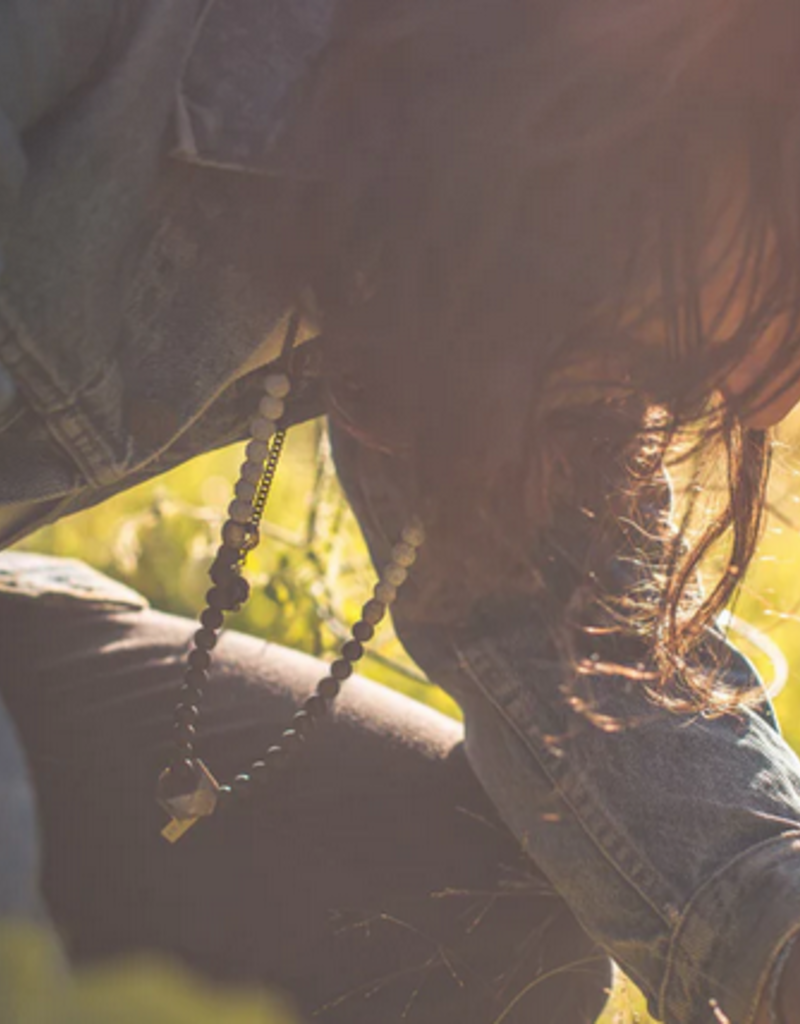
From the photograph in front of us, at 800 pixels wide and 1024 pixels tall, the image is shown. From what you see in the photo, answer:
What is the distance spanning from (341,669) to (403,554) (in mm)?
137

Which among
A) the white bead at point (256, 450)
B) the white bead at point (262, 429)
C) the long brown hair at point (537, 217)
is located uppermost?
the long brown hair at point (537, 217)

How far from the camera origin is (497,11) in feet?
3.36

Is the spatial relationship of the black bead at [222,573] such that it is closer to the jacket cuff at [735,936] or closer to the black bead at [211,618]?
the black bead at [211,618]

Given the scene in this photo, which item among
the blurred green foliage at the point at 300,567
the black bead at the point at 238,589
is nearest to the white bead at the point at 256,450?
the black bead at the point at 238,589

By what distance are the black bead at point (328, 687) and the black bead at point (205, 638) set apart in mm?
140

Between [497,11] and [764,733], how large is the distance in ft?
2.37

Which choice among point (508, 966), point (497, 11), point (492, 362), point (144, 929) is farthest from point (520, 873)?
point (497, 11)

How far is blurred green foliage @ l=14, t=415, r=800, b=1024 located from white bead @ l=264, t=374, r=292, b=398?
628mm

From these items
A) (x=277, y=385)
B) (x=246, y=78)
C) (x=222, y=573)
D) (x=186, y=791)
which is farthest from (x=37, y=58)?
(x=186, y=791)

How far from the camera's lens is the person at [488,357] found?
1.02 metres

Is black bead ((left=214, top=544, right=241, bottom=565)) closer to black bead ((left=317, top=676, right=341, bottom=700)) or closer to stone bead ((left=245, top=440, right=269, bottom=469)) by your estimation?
stone bead ((left=245, top=440, right=269, bottom=469))

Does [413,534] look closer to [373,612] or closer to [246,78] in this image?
[373,612]

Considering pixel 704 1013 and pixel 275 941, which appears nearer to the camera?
pixel 704 1013

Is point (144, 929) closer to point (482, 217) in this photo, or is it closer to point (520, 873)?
point (520, 873)
